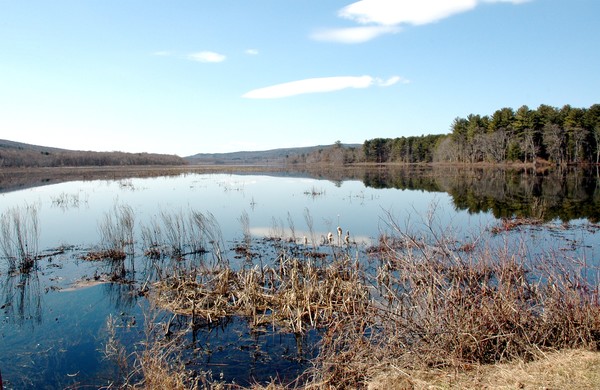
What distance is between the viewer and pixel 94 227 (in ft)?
67.2

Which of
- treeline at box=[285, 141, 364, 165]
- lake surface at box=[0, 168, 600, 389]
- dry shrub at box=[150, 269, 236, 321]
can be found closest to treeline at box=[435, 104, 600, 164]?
treeline at box=[285, 141, 364, 165]

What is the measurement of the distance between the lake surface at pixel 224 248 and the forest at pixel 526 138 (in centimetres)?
4234

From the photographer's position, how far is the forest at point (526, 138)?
223ft

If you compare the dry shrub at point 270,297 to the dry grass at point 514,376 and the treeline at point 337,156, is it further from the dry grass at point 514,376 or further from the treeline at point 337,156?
the treeline at point 337,156

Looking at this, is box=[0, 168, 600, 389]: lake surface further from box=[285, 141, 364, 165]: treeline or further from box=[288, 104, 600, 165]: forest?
box=[285, 141, 364, 165]: treeline

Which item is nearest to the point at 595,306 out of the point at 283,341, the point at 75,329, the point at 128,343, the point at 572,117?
the point at 283,341

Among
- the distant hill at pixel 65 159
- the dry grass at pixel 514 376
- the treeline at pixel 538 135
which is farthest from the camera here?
the distant hill at pixel 65 159

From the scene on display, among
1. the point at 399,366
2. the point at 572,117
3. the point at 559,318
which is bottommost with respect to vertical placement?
the point at 399,366

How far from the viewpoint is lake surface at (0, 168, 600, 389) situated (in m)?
7.52

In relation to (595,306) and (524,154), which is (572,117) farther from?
(595,306)

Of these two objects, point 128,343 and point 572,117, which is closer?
point 128,343

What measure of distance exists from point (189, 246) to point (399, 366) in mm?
12063

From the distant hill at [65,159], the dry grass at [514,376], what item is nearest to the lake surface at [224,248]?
the dry grass at [514,376]

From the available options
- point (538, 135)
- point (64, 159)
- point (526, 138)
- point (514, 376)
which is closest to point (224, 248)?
point (514, 376)
